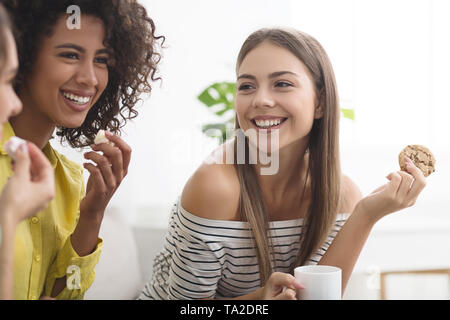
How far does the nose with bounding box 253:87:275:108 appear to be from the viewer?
1.15 meters

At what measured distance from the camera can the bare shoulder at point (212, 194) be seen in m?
1.20

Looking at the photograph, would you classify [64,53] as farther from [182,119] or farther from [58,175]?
[182,119]

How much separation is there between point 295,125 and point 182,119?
1347 mm

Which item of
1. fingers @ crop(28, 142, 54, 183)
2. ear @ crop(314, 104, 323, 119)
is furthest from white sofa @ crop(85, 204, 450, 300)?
fingers @ crop(28, 142, 54, 183)

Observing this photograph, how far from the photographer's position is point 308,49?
122 cm

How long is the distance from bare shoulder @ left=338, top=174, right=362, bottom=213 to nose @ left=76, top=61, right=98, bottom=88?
0.71 meters

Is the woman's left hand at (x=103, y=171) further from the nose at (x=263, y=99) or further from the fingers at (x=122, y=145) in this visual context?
the nose at (x=263, y=99)

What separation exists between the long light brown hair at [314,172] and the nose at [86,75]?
1.33 ft

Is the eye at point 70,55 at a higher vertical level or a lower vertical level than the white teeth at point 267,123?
higher

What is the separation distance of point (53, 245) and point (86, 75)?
0.40m

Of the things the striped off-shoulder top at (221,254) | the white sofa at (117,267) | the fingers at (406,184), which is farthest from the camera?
the white sofa at (117,267)

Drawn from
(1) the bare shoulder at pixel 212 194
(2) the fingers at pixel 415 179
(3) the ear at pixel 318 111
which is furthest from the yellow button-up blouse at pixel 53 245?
(2) the fingers at pixel 415 179

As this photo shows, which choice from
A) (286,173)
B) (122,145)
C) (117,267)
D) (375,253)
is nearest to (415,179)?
(286,173)

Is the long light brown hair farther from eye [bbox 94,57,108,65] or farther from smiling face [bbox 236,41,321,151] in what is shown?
eye [bbox 94,57,108,65]
